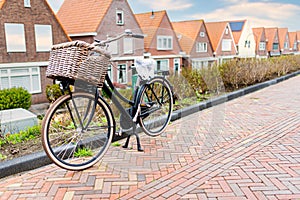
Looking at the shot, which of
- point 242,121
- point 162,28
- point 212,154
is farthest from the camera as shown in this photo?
point 162,28

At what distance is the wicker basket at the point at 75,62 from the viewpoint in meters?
2.62

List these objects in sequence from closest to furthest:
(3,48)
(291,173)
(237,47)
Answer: (291,173), (3,48), (237,47)

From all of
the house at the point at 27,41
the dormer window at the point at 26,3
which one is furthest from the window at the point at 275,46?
the dormer window at the point at 26,3

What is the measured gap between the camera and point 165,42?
2338 centimetres

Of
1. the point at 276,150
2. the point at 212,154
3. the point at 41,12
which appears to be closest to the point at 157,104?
the point at 212,154

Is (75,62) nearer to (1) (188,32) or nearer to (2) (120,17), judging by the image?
(2) (120,17)

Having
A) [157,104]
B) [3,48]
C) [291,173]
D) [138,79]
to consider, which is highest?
[3,48]

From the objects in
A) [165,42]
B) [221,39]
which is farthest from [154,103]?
[221,39]

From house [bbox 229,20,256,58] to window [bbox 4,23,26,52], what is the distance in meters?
27.8

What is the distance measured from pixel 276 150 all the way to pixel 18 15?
15.0 m

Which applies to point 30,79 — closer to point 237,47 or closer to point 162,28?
point 162,28

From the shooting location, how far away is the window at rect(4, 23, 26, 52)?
1471 centimetres

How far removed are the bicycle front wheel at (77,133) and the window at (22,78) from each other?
42.1ft

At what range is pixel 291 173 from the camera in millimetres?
2951
